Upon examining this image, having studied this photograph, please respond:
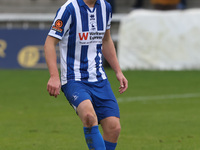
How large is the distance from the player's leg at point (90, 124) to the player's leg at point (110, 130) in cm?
27

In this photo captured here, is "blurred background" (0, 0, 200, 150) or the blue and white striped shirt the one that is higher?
the blue and white striped shirt

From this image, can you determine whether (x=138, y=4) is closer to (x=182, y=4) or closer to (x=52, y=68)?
(x=182, y=4)

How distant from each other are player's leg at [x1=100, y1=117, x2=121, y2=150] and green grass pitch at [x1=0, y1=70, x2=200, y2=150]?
1.85 m

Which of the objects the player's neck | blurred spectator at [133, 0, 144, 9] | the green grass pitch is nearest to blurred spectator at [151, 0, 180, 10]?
blurred spectator at [133, 0, 144, 9]

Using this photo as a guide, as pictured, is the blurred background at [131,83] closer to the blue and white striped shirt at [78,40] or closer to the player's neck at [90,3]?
the blue and white striped shirt at [78,40]

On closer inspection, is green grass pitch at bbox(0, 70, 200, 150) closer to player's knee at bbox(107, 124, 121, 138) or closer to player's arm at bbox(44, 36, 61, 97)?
player's knee at bbox(107, 124, 121, 138)

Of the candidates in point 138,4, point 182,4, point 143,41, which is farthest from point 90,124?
point 138,4

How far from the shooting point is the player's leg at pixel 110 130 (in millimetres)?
5820

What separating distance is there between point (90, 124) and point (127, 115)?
5.73 metres

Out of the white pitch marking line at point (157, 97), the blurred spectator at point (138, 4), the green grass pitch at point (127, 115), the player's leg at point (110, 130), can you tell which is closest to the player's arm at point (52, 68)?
the player's leg at point (110, 130)

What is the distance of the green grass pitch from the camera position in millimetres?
8273

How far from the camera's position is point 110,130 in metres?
5.86

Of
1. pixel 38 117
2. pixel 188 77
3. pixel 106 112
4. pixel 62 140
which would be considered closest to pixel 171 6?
pixel 188 77

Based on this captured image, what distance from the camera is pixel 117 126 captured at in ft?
19.1
